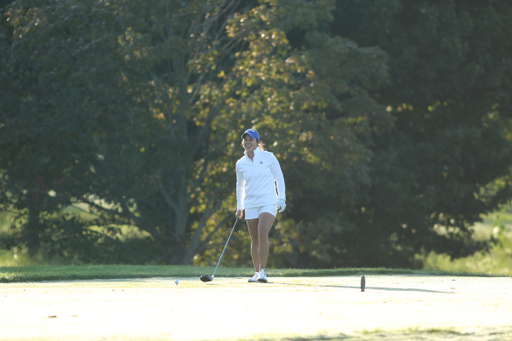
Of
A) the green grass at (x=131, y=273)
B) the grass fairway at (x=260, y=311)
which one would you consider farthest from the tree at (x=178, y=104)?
the grass fairway at (x=260, y=311)

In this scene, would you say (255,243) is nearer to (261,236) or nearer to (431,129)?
(261,236)

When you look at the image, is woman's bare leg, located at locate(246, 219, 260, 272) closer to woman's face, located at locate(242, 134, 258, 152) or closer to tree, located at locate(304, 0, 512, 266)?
woman's face, located at locate(242, 134, 258, 152)

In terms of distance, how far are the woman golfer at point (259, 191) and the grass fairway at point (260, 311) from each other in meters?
0.65

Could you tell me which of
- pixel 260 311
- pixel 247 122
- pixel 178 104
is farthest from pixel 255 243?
pixel 178 104

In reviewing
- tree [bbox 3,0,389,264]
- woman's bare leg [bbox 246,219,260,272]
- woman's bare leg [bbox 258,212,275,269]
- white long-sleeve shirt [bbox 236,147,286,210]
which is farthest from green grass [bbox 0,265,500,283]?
tree [bbox 3,0,389,264]

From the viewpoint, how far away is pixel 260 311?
566cm

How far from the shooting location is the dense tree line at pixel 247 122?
17.8m

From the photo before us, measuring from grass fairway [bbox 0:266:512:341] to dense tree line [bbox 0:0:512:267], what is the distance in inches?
398

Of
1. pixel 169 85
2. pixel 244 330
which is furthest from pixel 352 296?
pixel 169 85

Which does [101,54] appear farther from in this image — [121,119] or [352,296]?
[352,296]

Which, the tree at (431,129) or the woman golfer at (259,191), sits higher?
the tree at (431,129)

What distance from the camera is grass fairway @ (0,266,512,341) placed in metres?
4.59

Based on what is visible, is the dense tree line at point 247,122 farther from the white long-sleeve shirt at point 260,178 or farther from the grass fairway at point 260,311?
the grass fairway at point 260,311

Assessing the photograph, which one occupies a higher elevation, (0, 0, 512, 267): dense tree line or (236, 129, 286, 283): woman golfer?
(0, 0, 512, 267): dense tree line
